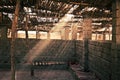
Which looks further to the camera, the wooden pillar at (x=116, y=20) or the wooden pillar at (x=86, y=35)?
the wooden pillar at (x=86, y=35)

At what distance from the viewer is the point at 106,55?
10734 mm

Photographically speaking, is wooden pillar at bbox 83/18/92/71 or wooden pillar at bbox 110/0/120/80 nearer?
wooden pillar at bbox 110/0/120/80

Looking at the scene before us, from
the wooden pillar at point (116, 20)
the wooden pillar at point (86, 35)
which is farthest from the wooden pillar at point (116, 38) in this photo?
the wooden pillar at point (86, 35)

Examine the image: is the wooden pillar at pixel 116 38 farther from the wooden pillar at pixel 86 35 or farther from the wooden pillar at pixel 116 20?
the wooden pillar at pixel 86 35

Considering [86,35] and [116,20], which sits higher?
[116,20]

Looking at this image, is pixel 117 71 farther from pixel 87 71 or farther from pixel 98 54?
pixel 87 71

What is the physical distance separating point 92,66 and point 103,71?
8.71ft

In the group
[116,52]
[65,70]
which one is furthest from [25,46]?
[116,52]

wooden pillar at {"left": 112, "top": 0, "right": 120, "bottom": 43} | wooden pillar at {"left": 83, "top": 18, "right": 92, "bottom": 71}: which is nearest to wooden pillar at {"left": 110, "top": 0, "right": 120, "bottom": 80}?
wooden pillar at {"left": 112, "top": 0, "right": 120, "bottom": 43}

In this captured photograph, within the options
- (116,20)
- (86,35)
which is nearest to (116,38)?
(116,20)

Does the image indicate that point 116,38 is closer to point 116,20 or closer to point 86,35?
point 116,20

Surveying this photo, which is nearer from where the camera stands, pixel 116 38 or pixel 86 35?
pixel 116 38

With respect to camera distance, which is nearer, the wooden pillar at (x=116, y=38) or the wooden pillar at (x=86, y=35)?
the wooden pillar at (x=116, y=38)

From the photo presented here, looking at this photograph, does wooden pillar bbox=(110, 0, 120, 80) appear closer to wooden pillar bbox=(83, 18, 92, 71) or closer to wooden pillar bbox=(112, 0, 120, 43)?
wooden pillar bbox=(112, 0, 120, 43)
